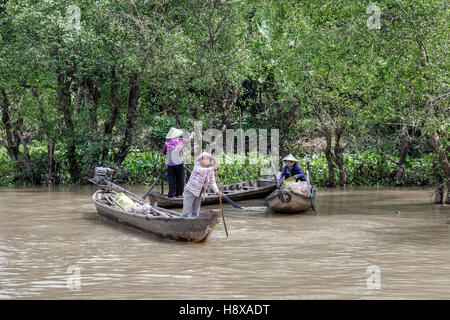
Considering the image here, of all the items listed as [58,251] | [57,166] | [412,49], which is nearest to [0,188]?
[57,166]

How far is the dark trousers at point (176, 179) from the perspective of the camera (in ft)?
45.5

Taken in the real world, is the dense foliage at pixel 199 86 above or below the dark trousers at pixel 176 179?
above

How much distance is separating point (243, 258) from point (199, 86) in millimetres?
12354

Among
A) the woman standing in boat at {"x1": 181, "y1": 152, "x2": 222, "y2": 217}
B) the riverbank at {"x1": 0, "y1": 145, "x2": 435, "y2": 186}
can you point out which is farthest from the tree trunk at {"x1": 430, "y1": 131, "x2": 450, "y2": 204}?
the riverbank at {"x1": 0, "y1": 145, "x2": 435, "y2": 186}

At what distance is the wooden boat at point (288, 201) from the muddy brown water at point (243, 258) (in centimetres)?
22

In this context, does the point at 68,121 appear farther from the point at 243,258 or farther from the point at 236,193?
the point at 243,258

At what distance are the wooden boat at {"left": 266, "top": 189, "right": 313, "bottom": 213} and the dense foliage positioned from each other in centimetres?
327

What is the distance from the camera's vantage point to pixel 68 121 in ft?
73.1

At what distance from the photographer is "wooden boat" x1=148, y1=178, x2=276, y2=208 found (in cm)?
1466

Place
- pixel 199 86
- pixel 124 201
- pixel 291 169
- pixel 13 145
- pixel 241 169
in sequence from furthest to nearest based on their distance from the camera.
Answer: pixel 13 145
pixel 241 169
pixel 199 86
pixel 291 169
pixel 124 201

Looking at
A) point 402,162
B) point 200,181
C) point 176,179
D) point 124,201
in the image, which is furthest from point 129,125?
point 200,181

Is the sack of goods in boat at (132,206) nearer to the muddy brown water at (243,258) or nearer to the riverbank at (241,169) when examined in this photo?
the muddy brown water at (243,258)

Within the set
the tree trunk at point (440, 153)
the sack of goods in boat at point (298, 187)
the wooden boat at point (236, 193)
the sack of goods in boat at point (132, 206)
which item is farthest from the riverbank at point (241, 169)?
the sack of goods in boat at point (132, 206)
